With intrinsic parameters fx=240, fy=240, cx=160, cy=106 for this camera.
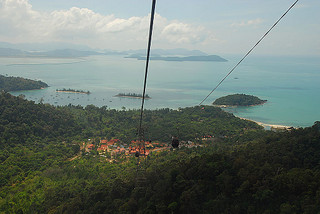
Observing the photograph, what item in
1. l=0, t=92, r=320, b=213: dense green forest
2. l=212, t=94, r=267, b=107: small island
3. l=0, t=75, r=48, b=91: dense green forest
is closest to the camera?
l=0, t=92, r=320, b=213: dense green forest

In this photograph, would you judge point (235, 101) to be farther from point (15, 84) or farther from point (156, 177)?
point (15, 84)

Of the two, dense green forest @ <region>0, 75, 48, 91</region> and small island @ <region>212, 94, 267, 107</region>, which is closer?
small island @ <region>212, 94, 267, 107</region>

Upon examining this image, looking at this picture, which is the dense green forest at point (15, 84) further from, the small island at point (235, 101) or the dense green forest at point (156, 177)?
the small island at point (235, 101)

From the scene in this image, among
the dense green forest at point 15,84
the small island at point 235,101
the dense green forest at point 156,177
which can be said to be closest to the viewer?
the dense green forest at point 156,177

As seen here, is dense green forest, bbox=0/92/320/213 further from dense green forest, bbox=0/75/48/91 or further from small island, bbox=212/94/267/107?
dense green forest, bbox=0/75/48/91

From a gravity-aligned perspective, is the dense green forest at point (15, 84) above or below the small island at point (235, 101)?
below

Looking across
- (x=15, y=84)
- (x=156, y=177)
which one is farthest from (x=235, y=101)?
(x=15, y=84)

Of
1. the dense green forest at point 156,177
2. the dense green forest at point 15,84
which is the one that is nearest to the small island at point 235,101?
the dense green forest at point 156,177

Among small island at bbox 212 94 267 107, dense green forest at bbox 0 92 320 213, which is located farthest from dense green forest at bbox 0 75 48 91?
small island at bbox 212 94 267 107
